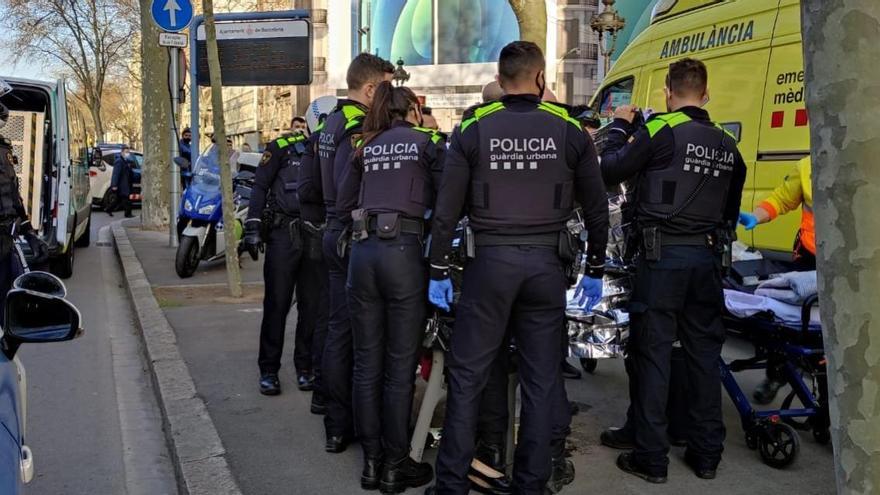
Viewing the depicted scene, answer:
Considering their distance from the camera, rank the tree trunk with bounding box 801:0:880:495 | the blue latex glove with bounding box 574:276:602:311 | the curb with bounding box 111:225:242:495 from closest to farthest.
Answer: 1. the tree trunk with bounding box 801:0:880:495
2. the blue latex glove with bounding box 574:276:602:311
3. the curb with bounding box 111:225:242:495

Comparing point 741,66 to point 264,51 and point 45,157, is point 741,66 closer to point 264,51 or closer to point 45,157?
point 264,51

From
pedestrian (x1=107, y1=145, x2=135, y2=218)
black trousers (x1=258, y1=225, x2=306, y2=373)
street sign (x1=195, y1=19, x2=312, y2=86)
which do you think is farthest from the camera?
pedestrian (x1=107, y1=145, x2=135, y2=218)

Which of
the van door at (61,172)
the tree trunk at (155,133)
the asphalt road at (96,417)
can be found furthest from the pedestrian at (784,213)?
the tree trunk at (155,133)

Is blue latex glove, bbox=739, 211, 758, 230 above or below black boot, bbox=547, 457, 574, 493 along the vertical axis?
above

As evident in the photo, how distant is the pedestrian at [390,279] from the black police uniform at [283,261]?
1.40m

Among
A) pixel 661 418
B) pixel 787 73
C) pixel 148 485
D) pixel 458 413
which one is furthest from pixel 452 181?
pixel 787 73

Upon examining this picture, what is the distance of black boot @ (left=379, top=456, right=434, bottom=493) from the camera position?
12.9ft

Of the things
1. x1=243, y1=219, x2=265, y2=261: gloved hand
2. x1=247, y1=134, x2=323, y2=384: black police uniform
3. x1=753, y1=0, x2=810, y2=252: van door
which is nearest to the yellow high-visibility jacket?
x1=753, y1=0, x2=810, y2=252: van door

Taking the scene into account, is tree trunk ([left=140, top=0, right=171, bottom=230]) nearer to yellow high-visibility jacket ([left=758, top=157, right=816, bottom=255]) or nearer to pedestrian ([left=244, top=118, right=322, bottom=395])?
pedestrian ([left=244, top=118, right=322, bottom=395])

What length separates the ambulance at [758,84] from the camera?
677cm

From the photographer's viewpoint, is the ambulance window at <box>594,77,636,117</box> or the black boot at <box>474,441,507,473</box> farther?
the ambulance window at <box>594,77,636,117</box>

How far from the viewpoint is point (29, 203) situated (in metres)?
10.2

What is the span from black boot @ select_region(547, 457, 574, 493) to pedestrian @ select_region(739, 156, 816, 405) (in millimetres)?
1280

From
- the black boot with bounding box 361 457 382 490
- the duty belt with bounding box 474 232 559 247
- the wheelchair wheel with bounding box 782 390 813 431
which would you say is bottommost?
the black boot with bounding box 361 457 382 490
